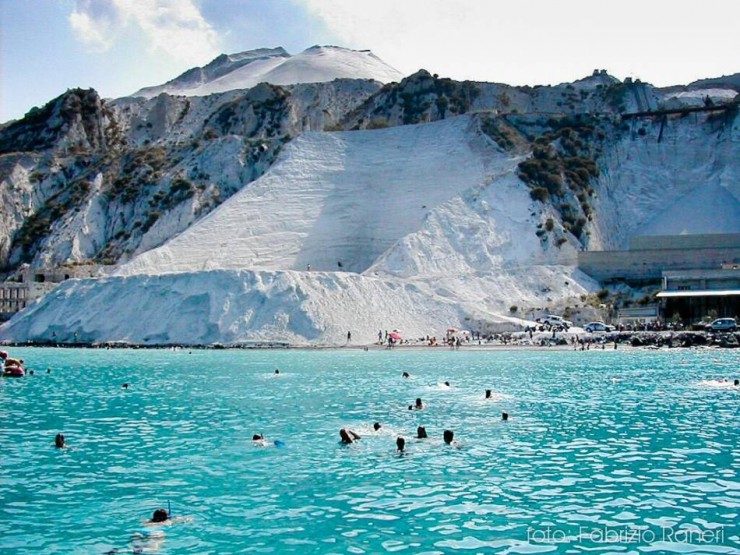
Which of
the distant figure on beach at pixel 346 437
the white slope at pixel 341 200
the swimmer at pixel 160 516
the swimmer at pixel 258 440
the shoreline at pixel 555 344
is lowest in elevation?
the swimmer at pixel 160 516

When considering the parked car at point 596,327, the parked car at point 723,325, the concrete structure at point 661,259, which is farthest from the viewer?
the concrete structure at point 661,259

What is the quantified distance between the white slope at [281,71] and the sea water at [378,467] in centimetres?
13744

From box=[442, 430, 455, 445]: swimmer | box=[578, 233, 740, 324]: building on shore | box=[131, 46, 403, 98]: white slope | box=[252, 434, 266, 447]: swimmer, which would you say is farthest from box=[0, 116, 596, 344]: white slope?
box=[131, 46, 403, 98]: white slope

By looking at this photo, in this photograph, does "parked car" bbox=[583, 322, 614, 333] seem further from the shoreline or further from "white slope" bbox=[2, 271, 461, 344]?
"white slope" bbox=[2, 271, 461, 344]

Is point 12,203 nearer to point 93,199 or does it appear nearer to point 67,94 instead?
point 93,199

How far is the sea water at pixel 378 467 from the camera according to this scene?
489 inches

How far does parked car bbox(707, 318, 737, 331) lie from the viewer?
184 feet

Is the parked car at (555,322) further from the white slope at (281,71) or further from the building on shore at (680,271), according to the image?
the white slope at (281,71)

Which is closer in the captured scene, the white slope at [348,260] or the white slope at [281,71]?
the white slope at [348,260]

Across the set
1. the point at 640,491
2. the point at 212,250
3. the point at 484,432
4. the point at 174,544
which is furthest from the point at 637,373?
the point at 212,250

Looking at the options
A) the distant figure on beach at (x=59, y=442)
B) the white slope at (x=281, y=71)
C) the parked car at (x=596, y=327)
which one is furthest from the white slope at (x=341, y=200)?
the white slope at (x=281, y=71)

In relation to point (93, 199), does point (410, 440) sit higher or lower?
lower

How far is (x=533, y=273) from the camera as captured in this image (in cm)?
7194

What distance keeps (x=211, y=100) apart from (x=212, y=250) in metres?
70.2
